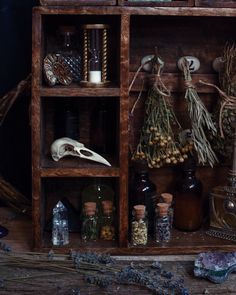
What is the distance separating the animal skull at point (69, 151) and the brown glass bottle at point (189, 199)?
253 millimetres

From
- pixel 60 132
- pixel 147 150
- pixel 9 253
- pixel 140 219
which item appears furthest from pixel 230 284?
pixel 60 132

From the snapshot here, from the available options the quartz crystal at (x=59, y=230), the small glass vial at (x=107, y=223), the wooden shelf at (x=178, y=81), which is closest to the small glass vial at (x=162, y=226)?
the small glass vial at (x=107, y=223)

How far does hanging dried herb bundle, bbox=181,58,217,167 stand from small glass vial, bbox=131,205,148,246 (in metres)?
0.22

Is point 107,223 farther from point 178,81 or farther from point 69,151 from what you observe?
point 178,81

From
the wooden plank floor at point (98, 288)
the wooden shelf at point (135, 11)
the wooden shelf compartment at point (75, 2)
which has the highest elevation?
the wooden shelf compartment at point (75, 2)

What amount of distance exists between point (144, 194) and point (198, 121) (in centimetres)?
24

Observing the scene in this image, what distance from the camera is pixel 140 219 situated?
1.36 m

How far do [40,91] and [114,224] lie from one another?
16.4 inches

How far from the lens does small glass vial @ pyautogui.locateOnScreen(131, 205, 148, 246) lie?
4.43 ft

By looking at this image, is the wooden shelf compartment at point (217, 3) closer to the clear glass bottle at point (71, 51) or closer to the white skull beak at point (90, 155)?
the clear glass bottle at point (71, 51)

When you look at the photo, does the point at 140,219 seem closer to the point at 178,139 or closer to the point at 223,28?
the point at 178,139

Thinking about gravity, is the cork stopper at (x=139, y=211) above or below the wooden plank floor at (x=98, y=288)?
above

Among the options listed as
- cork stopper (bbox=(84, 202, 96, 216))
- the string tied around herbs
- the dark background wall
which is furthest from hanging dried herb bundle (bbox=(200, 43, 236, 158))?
the dark background wall

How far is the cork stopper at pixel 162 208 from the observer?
1355mm
